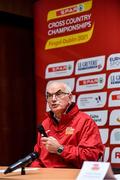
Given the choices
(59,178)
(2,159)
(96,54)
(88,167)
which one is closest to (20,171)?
(59,178)

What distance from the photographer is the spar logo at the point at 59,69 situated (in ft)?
16.3

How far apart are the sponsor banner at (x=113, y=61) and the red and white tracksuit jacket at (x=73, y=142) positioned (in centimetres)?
131

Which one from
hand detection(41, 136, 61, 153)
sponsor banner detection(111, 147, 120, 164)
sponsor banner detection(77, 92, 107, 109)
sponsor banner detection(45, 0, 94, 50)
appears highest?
sponsor banner detection(45, 0, 94, 50)

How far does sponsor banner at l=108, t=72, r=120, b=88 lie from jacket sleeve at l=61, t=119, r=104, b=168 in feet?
4.50

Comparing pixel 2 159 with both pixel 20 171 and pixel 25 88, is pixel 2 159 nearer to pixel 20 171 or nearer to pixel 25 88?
pixel 25 88

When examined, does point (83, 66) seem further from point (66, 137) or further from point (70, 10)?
point (66, 137)

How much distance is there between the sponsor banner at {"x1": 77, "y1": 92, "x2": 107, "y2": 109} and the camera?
4.64 meters

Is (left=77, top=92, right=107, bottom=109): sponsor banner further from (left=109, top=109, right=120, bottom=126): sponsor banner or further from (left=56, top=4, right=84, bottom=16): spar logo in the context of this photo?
(left=56, top=4, right=84, bottom=16): spar logo

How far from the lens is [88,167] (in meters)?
2.17

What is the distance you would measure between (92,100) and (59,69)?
0.60m

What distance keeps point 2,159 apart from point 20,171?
10.3ft

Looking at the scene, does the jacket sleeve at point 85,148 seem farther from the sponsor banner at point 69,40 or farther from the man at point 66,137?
the sponsor banner at point 69,40

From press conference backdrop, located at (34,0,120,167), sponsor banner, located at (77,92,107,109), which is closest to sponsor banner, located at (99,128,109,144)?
press conference backdrop, located at (34,0,120,167)

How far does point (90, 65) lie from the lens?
4746 mm
